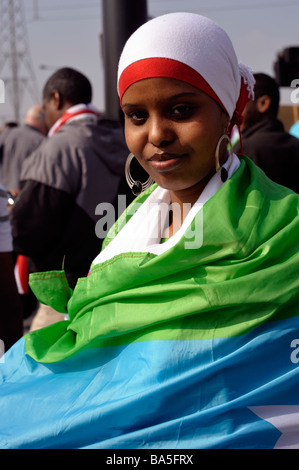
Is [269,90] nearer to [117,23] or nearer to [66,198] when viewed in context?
[117,23]

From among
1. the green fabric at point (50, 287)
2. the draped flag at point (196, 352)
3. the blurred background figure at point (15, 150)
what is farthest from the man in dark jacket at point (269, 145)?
the blurred background figure at point (15, 150)

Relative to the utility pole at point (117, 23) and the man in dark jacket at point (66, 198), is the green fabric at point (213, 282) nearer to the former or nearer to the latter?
the man in dark jacket at point (66, 198)

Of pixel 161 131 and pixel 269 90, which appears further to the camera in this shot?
pixel 269 90

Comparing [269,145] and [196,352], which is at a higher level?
[196,352]

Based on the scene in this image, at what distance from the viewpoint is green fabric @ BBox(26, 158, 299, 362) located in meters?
1.71

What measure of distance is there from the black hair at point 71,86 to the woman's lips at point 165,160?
9.10 feet

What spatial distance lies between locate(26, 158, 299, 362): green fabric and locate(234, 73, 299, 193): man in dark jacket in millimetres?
2643

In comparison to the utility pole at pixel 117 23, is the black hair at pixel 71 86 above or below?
below

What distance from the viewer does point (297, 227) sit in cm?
179

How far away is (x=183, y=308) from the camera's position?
1708 millimetres

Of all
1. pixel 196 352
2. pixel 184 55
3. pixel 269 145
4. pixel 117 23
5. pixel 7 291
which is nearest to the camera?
pixel 196 352

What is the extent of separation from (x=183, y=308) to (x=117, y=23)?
2.90m

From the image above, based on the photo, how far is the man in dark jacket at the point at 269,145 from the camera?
4.50 m

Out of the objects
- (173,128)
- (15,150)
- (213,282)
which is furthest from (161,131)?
(15,150)
